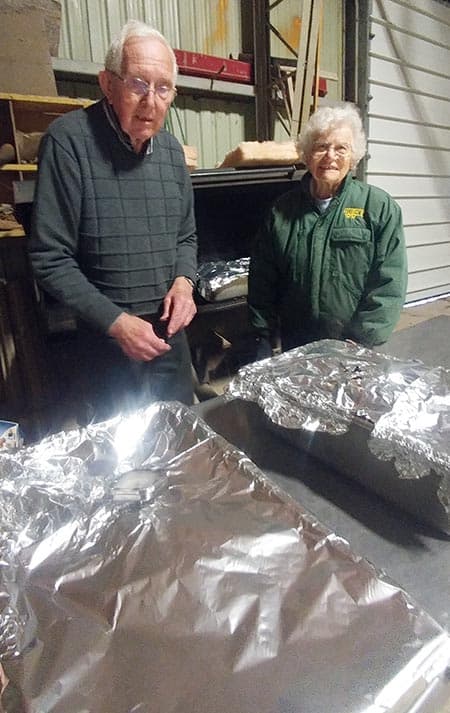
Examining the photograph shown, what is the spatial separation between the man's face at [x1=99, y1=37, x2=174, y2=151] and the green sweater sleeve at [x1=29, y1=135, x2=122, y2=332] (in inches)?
6.1

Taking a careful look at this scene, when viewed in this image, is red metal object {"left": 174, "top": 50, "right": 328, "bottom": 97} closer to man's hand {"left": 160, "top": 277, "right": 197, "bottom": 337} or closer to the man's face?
the man's face

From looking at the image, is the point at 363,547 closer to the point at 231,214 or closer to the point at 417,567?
the point at 417,567

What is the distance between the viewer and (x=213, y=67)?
2.48 metres

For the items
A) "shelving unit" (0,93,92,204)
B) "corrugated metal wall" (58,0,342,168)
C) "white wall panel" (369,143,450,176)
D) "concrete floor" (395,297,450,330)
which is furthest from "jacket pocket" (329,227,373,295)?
"white wall panel" (369,143,450,176)

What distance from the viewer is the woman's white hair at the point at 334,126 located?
1.24m

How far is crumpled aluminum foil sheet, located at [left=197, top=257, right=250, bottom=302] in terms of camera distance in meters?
1.84

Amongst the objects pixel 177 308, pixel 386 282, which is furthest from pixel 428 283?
pixel 177 308

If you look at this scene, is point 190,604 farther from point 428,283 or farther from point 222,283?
point 428,283

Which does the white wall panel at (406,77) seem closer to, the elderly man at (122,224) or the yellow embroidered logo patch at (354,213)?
the yellow embroidered logo patch at (354,213)

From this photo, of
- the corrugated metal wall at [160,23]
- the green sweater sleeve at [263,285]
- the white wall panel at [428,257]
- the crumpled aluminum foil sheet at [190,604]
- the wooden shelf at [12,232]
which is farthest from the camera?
the white wall panel at [428,257]

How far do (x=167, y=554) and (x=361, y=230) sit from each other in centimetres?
99

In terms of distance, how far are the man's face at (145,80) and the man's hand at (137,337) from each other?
43 centimetres

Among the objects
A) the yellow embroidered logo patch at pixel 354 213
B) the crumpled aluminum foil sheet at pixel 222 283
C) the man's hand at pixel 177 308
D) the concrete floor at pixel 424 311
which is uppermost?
the yellow embroidered logo patch at pixel 354 213

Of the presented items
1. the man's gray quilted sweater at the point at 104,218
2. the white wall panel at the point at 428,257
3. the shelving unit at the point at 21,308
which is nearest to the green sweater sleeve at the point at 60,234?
the man's gray quilted sweater at the point at 104,218
